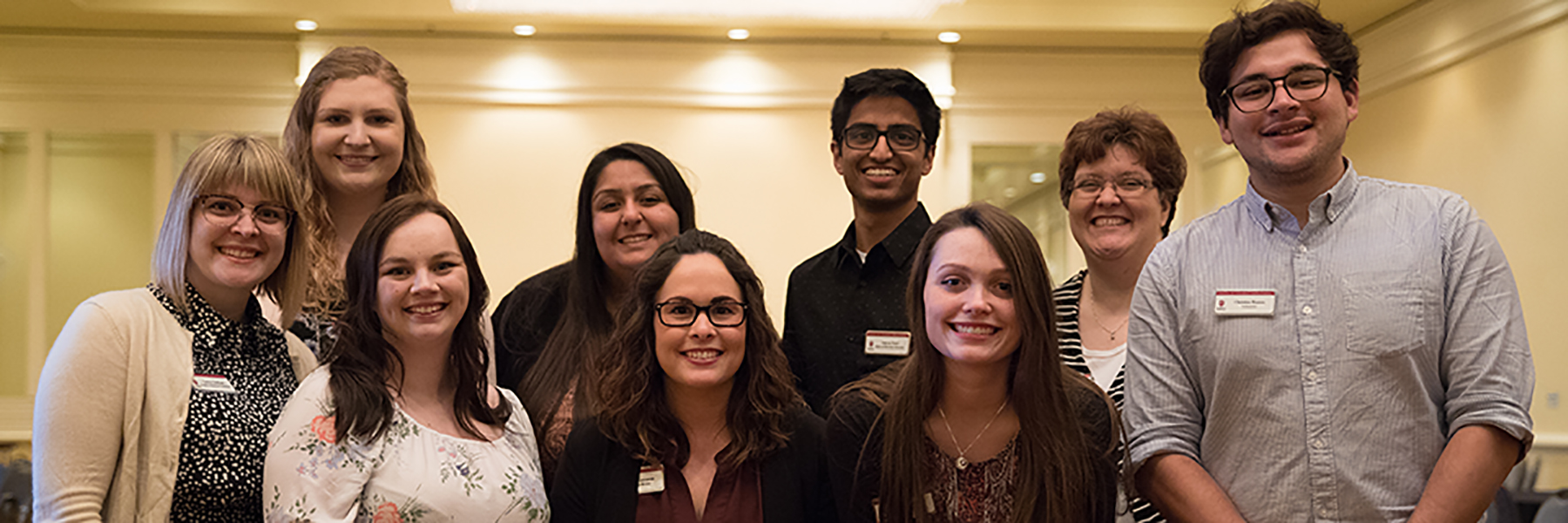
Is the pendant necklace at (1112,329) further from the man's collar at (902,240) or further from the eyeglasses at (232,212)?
the eyeglasses at (232,212)

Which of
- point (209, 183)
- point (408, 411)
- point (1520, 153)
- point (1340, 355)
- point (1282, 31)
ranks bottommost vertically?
point (408, 411)

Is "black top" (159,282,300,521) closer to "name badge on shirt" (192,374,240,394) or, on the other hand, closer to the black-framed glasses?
"name badge on shirt" (192,374,240,394)

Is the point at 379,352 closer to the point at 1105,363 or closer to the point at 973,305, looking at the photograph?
the point at 973,305

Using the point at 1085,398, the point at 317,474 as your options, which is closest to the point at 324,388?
the point at 317,474

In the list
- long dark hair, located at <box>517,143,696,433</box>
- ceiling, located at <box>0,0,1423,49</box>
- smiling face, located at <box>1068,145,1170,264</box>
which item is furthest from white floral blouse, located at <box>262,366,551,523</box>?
ceiling, located at <box>0,0,1423,49</box>

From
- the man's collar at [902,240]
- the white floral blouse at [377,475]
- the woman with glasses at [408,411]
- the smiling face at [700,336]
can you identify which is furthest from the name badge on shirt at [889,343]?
the white floral blouse at [377,475]

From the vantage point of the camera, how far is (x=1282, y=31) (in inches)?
86.0

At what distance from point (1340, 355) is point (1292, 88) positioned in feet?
1.73

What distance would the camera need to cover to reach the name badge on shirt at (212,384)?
236 centimetres

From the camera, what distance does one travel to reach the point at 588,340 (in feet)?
9.68

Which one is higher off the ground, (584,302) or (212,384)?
(584,302)

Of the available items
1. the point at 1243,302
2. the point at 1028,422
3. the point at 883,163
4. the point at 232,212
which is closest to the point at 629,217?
the point at 883,163

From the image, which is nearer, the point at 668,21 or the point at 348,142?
the point at 348,142

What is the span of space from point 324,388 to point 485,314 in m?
0.65
